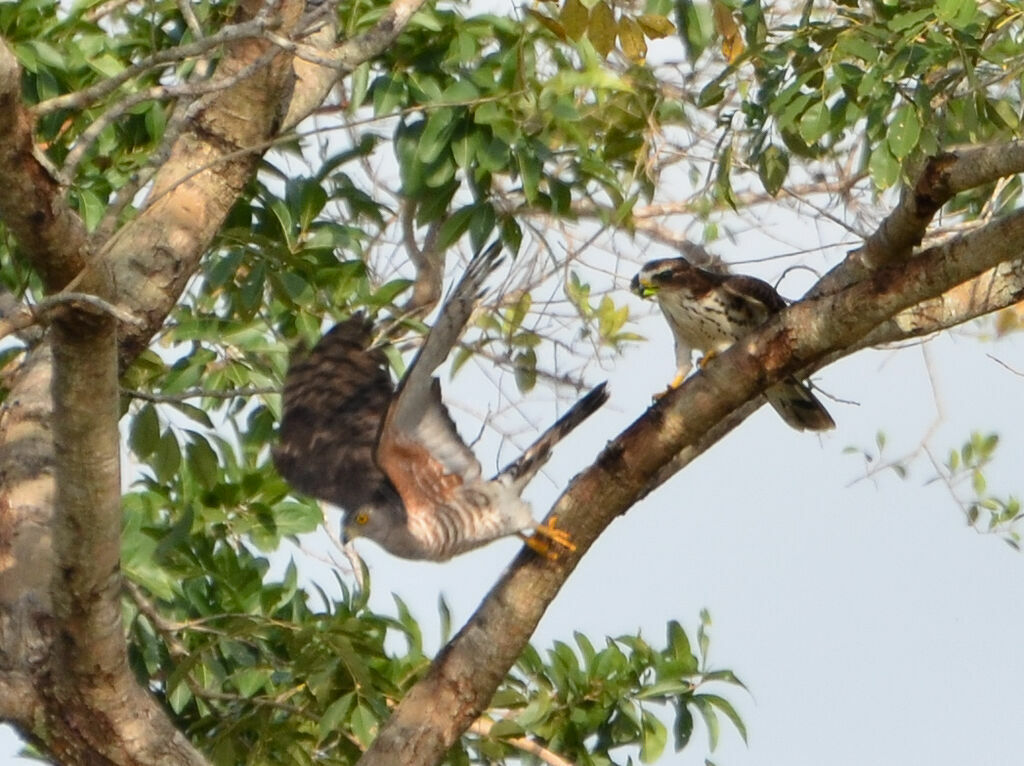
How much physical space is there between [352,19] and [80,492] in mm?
1446

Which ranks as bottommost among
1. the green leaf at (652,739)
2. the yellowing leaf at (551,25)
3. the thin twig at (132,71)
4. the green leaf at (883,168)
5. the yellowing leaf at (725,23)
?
the thin twig at (132,71)

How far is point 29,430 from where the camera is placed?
141 inches

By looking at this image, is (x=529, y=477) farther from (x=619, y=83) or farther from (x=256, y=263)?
(x=619, y=83)

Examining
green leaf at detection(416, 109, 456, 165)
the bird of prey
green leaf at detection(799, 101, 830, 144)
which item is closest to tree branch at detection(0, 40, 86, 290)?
green leaf at detection(416, 109, 456, 165)

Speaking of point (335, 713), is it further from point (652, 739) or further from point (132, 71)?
point (132, 71)

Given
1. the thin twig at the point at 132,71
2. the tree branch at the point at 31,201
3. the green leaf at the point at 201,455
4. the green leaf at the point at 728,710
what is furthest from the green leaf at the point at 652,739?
the thin twig at the point at 132,71

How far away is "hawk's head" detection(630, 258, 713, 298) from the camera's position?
187 inches

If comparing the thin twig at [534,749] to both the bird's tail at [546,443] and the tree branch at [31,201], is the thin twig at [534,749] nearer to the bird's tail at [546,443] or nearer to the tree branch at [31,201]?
the bird's tail at [546,443]

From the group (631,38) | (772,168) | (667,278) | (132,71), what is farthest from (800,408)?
(132,71)

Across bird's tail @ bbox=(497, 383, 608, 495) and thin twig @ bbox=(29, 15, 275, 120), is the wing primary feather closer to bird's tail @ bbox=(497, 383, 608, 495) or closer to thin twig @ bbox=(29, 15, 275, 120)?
bird's tail @ bbox=(497, 383, 608, 495)

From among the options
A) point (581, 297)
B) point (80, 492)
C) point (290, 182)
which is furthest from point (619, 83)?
point (581, 297)

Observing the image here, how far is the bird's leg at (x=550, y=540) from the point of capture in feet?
11.1

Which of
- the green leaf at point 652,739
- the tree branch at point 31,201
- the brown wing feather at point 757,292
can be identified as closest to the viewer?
the tree branch at point 31,201

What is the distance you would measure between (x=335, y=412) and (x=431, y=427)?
294 mm
